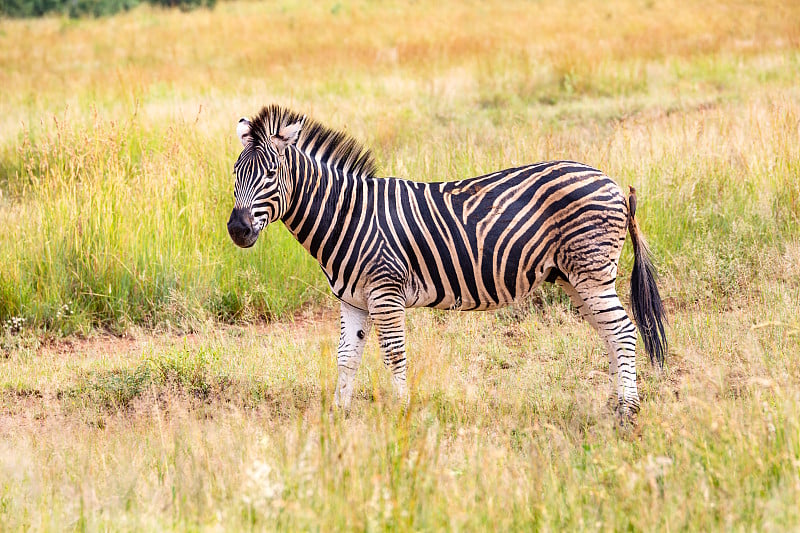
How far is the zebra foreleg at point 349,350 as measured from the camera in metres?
5.48

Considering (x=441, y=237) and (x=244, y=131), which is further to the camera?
(x=441, y=237)

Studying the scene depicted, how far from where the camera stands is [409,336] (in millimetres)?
6926

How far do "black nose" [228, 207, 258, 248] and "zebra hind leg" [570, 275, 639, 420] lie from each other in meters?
1.97

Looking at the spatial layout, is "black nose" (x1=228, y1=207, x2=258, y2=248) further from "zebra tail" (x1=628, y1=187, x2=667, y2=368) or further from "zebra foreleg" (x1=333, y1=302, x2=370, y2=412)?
"zebra tail" (x1=628, y1=187, x2=667, y2=368)

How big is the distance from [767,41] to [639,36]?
270 centimetres

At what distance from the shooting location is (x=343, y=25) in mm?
25234

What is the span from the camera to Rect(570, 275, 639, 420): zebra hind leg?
5.35m

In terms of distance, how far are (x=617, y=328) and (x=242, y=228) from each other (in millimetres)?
2339

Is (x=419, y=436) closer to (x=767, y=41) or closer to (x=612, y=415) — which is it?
(x=612, y=415)

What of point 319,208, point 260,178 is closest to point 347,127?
point 319,208

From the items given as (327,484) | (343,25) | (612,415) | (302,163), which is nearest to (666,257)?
(612,415)

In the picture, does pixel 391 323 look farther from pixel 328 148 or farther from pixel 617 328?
pixel 617 328

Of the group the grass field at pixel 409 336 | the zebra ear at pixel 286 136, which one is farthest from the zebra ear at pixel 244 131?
the grass field at pixel 409 336

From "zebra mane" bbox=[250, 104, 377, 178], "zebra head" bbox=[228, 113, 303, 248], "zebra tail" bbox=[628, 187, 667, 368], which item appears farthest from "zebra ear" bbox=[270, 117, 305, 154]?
"zebra tail" bbox=[628, 187, 667, 368]
